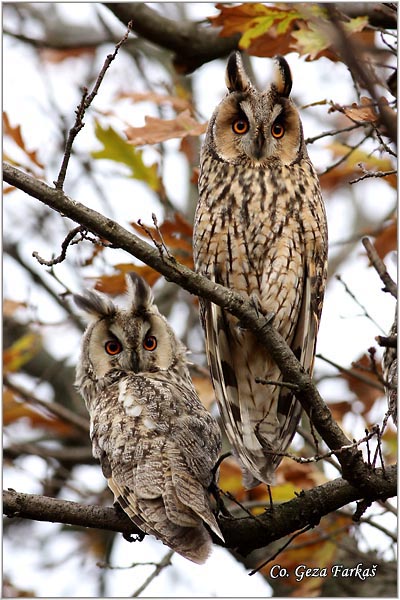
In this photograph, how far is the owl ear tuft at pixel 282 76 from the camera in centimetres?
314

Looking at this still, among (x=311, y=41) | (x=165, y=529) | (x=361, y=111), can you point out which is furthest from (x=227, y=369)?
(x=311, y=41)

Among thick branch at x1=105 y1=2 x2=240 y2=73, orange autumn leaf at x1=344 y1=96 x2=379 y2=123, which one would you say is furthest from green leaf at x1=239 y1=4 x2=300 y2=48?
thick branch at x1=105 y1=2 x2=240 y2=73

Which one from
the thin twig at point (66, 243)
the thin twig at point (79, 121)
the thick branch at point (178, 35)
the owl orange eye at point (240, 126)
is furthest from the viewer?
the thick branch at point (178, 35)

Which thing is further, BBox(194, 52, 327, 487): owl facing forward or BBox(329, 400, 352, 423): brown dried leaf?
BBox(329, 400, 352, 423): brown dried leaf

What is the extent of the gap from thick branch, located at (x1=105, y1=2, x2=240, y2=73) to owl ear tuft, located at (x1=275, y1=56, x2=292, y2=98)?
813 millimetres

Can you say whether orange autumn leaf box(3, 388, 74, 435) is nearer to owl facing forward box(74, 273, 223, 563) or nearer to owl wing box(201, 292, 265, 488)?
owl facing forward box(74, 273, 223, 563)

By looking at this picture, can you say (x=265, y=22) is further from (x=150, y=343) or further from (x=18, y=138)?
(x=150, y=343)

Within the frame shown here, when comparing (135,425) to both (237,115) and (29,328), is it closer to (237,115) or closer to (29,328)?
(237,115)

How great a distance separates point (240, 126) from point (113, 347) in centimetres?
107

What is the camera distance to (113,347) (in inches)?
135

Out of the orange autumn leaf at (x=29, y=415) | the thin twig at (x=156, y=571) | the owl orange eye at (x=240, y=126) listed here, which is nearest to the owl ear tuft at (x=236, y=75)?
the owl orange eye at (x=240, y=126)

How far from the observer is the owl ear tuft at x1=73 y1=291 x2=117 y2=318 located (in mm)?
3492

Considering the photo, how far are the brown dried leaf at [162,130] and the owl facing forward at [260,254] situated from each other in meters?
0.15

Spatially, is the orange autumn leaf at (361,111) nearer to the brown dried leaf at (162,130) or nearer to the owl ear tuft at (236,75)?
the owl ear tuft at (236,75)
